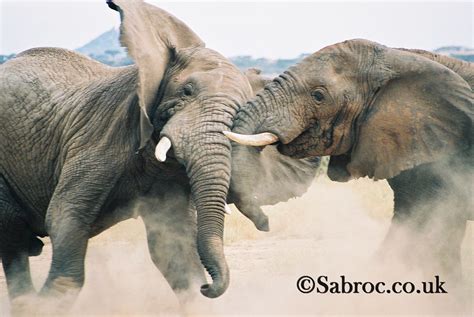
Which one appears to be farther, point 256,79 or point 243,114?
point 256,79

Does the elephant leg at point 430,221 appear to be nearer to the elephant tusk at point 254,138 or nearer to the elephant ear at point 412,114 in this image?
the elephant ear at point 412,114

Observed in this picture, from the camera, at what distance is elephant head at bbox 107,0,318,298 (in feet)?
27.9

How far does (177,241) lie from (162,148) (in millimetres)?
1266

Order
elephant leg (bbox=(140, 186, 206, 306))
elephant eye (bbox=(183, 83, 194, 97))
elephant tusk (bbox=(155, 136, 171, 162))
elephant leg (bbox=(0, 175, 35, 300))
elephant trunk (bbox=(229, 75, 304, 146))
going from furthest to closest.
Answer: elephant leg (bbox=(0, 175, 35, 300)) → elephant leg (bbox=(140, 186, 206, 306)) → elephant eye (bbox=(183, 83, 194, 97)) → elephant tusk (bbox=(155, 136, 171, 162)) → elephant trunk (bbox=(229, 75, 304, 146))

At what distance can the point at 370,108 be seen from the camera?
8.54 metres

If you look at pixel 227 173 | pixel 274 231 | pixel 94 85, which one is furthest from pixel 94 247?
pixel 227 173

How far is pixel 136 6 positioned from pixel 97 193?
4.74 ft

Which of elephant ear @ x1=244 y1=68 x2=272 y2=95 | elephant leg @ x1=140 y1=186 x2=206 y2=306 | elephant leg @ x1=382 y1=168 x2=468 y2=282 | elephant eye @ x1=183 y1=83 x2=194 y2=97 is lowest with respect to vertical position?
elephant leg @ x1=140 y1=186 x2=206 y2=306

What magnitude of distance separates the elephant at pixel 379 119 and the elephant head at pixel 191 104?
0.25 metres

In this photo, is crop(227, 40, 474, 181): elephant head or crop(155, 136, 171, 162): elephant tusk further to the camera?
crop(155, 136, 171, 162): elephant tusk

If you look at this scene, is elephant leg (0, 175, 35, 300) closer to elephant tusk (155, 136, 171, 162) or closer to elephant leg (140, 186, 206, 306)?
elephant leg (140, 186, 206, 306)

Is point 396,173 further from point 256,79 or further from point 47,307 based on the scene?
point 47,307

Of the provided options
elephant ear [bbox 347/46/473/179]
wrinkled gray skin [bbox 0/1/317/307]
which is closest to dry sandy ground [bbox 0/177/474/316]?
wrinkled gray skin [bbox 0/1/317/307]

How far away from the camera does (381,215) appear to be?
13.4 m
